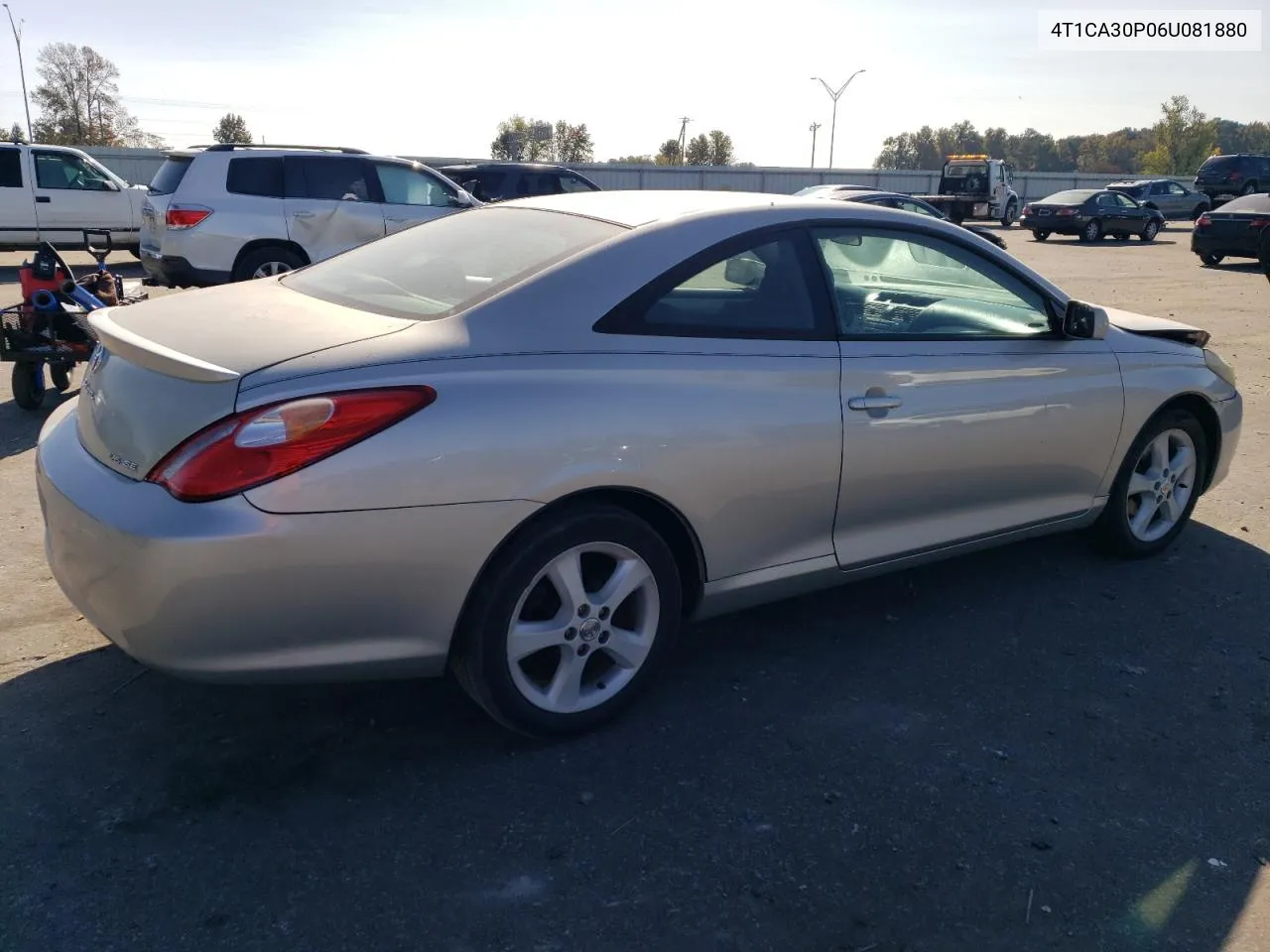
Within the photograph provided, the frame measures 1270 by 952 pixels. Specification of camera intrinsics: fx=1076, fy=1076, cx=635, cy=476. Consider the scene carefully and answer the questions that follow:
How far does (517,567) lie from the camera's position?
9.62ft

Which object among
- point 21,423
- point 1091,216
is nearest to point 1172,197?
point 1091,216

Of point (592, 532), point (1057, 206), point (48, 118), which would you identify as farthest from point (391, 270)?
point (48, 118)

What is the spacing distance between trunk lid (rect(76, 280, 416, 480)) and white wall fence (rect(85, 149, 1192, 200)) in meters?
39.3

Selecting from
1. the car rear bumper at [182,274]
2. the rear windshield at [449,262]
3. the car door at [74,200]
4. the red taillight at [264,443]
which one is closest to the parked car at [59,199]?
the car door at [74,200]

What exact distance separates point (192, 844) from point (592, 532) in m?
1.29

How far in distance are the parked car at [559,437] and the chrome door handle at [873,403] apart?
0.03 m

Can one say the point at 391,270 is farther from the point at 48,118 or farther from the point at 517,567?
the point at 48,118

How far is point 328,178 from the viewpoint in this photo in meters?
11.8

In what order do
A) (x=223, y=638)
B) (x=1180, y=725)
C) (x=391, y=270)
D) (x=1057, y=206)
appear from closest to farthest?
(x=223, y=638)
(x=1180, y=725)
(x=391, y=270)
(x=1057, y=206)

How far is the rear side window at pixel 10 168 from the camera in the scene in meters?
16.2

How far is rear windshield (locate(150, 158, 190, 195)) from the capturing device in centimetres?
1148

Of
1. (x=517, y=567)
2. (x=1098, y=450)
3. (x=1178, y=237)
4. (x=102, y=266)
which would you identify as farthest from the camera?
(x=1178, y=237)

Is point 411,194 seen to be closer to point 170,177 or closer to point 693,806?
point 170,177

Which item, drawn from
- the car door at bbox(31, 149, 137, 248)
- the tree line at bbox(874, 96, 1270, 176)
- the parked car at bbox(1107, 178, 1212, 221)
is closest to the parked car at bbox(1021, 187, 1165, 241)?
the parked car at bbox(1107, 178, 1212, 221)
